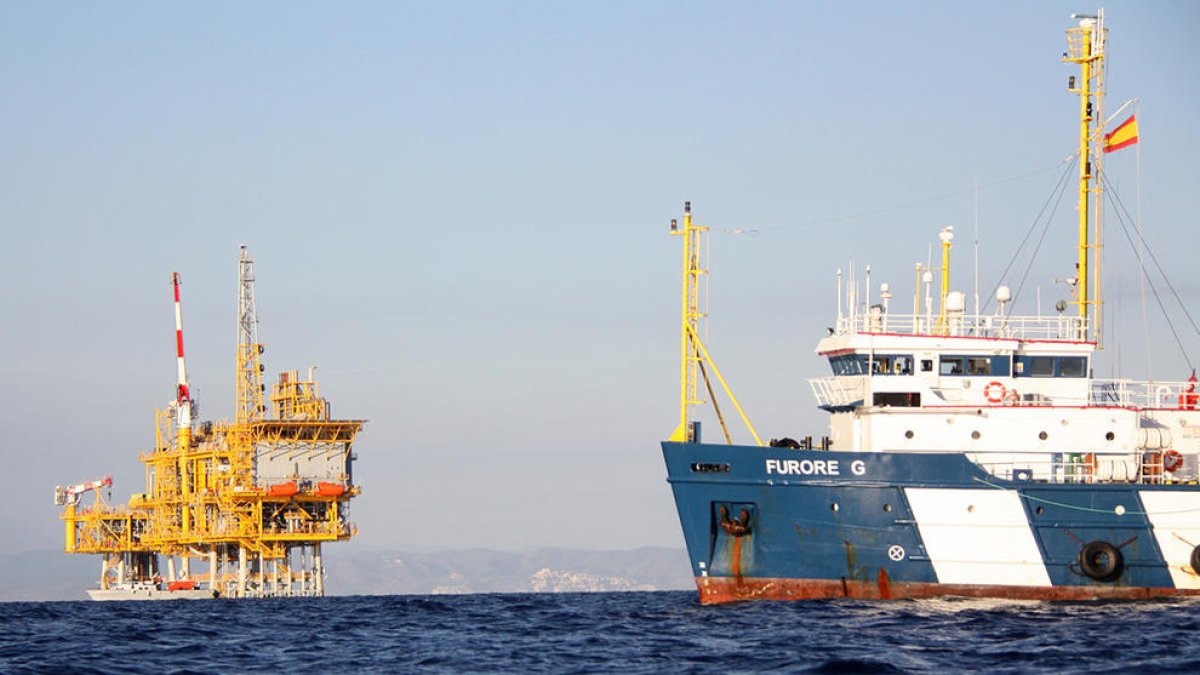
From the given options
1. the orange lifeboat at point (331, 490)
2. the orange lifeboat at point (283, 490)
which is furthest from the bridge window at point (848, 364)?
the orange lifeboat at point (283, 490)

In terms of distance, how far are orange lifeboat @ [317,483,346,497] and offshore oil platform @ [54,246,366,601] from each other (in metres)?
0.05

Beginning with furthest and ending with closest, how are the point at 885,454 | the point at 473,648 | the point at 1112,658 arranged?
1. the point at 885,454
2. the point at 473,648
3. the point at 1112,658

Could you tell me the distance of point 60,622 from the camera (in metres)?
49.0

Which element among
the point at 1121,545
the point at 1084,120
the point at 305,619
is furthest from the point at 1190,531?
the point at 305,619

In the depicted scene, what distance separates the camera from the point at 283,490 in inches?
3482

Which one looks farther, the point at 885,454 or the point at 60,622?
the point at 60,622

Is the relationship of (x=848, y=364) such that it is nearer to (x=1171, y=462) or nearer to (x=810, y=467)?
(x=810, y=467)

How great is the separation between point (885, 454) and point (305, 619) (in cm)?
1701

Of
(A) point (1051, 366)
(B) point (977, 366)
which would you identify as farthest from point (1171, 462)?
(B) point (977, 366)

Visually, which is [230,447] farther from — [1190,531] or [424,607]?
[1190,531]

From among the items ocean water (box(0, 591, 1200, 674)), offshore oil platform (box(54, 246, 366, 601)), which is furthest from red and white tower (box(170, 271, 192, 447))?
ocean water (box(0, 591, 1200, 674))

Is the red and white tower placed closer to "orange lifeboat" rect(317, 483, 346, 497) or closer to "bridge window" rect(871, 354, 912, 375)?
"orange lifeboat" rect(317, 483, 346, 497)

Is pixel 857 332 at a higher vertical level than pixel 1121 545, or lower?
higher

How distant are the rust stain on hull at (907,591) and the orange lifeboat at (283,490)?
153ft
